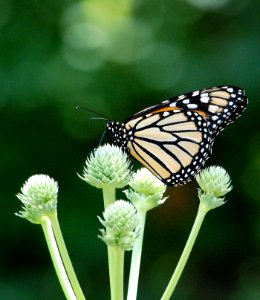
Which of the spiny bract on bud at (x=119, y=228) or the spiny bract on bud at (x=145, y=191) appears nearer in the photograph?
the spiny bract on bud at (x=119, y=228)

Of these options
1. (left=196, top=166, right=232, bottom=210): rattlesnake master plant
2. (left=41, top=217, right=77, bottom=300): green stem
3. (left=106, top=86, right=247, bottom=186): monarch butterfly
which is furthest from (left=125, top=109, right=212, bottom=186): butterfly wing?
(left=41, top=217, right=77, bottom=300): green stem

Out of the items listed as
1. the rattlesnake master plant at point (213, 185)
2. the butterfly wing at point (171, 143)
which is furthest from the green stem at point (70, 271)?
the butterfly wing at point (171, 143)

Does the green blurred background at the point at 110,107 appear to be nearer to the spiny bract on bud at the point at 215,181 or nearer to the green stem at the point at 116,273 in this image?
the spiny bract on bud at the point at 215,181

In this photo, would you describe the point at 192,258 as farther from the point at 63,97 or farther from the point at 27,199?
the point at 27,199

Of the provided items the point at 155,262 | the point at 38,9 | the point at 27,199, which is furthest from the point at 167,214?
the point at 27,199

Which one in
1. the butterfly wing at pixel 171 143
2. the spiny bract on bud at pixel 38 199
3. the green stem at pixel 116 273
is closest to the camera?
the green stem at pixel 116 273

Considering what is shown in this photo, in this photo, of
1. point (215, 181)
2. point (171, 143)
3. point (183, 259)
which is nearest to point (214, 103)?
point (171, 143)
